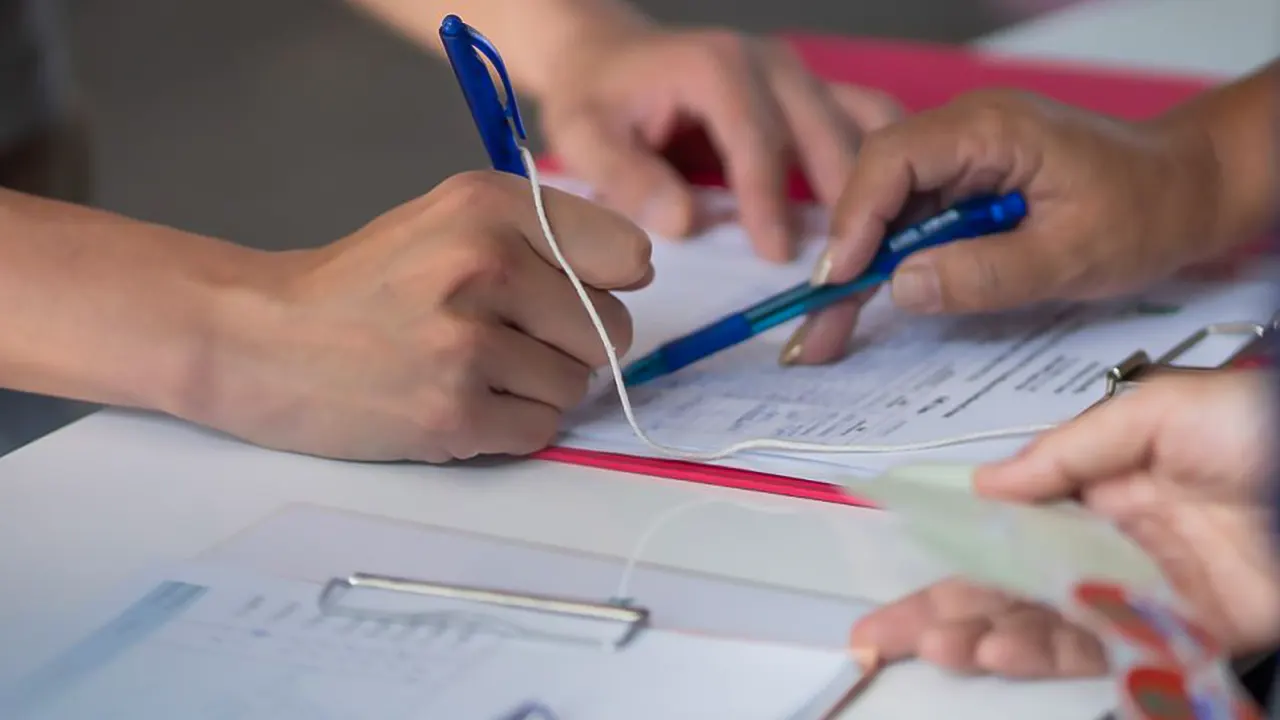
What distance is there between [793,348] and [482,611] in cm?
26

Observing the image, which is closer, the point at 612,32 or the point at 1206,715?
the point at 1206,715

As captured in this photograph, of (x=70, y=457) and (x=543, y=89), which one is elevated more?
(x=543, y=89)

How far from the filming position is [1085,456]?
1.60 ft

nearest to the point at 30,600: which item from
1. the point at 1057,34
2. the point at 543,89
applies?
the point at 543,89

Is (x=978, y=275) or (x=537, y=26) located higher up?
(x=537, y=26)

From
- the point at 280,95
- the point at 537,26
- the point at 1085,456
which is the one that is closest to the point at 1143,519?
the point at 1085,456

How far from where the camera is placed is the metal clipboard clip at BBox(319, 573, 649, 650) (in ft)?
1.59

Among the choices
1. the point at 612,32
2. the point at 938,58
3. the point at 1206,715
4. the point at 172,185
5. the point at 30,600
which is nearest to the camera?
the point at 1206,715

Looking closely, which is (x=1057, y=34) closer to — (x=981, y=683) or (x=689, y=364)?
(x=689, y=364)

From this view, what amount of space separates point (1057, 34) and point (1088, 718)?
87cm

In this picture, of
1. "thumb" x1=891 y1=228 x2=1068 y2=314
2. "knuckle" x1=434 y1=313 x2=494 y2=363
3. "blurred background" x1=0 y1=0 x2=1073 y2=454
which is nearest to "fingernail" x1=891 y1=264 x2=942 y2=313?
"thumb" x1=891 y1=228 x2=1068 y2=314

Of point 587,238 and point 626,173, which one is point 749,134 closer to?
point 626,173

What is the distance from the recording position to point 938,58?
1103 millimetres

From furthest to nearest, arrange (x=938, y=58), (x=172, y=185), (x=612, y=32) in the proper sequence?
(x=172, y=185)
(x=938, y=58)
(x=612, y=32)
